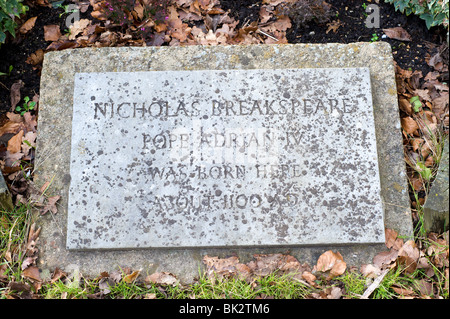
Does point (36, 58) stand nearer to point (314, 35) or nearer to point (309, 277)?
point (314, 35)

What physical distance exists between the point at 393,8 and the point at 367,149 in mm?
1570

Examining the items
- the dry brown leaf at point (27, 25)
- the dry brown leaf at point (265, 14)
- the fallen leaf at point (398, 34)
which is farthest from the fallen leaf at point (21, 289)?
the fallen leaf at point (398, 34)

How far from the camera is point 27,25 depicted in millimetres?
3379

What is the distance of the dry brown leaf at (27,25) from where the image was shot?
132 inches

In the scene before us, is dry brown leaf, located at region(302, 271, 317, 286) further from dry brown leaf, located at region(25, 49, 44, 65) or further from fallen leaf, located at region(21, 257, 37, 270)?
dry brown leaf, located at region(25, 49, 44, 65)

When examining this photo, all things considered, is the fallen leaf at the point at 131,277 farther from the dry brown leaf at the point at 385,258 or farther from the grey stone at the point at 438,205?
the grey stone at the point at 438,205

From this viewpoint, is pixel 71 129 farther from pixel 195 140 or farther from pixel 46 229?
pixel 195 140

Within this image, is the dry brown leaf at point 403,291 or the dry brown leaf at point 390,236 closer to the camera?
the dry brown leaf at point 403,291

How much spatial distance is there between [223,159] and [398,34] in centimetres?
192

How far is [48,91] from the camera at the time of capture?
2.80 metres

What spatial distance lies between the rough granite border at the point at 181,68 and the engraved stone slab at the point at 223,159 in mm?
137

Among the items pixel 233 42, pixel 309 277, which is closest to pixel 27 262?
pixel 309 277

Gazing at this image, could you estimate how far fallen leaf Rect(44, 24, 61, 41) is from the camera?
3338 millimetres

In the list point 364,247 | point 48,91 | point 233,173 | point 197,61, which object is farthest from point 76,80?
point 364,247
